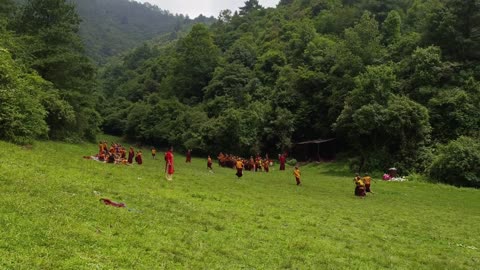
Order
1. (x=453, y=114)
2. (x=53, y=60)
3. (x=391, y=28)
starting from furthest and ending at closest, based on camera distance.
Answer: (x=391, y=28), (x=53, y=60), (x=453, y=114)

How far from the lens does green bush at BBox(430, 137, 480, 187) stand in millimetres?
39062

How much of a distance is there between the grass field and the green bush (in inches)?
495

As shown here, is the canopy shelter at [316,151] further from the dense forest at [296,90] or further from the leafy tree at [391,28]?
the leafy tree at [391,28]

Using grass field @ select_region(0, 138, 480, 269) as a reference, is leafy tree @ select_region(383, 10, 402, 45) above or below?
above

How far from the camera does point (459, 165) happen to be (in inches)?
1547

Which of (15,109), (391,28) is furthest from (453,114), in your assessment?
(15,109)

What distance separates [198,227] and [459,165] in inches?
1243

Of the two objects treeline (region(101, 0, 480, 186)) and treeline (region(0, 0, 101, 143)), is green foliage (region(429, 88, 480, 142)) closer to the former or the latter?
treeline (region(101, 0, 480, 186))

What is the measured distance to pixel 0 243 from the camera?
9.23 m

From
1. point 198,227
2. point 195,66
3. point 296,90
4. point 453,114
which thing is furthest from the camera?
point 195,66

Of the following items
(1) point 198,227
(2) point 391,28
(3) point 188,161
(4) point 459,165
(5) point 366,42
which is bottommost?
(1) point 198,227

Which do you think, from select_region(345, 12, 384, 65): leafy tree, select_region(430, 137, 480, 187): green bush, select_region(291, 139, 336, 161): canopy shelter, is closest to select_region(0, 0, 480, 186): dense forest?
select_region(430, 137, 480, 187): green bush

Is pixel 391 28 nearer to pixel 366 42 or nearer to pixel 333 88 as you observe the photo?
pixel 366 42

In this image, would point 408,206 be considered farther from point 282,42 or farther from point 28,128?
point 282,42
